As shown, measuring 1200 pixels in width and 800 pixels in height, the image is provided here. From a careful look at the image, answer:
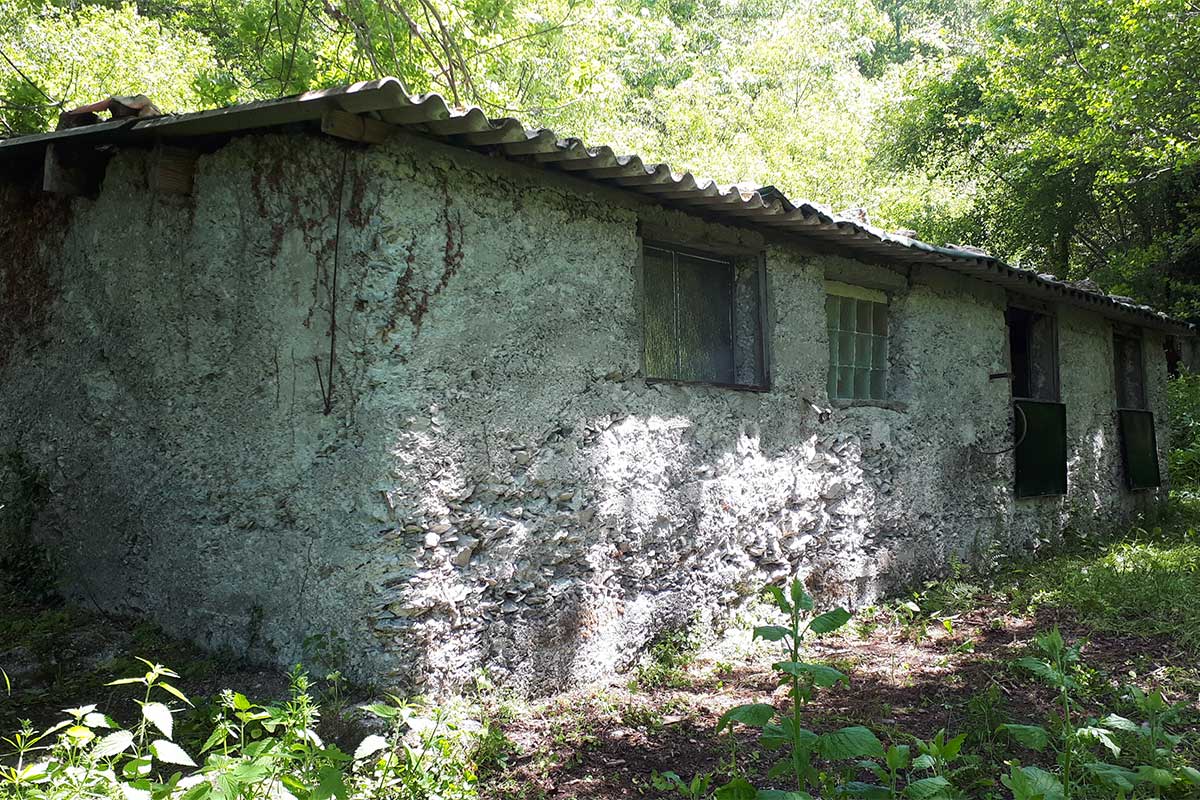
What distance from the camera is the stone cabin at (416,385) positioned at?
3.79 m

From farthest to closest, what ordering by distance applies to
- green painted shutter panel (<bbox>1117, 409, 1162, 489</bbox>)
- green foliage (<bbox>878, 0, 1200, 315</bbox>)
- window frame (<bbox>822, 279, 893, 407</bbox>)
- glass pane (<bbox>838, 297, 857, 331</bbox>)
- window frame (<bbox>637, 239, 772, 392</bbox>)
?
green foliage (<bbox>878, 0, 1200, 315</bbox>) < green painted shutter panel (<bbox>1117, 409, 1162, 489</bbox>) < glass pane (<bbox>838, 297, 857, 331</bbox>) < window frame (<bbox>822, 279, 893, 407</bbox>) < window frame (<bbox>637, 239, 772, 392</bbox>)

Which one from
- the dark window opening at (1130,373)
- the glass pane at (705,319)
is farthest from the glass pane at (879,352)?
the dark window opening at (1130,373)

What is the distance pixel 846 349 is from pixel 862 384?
0.32 metres

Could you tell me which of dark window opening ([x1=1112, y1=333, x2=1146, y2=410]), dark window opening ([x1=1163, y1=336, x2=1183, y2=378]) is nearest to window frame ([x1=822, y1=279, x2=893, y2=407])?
dark window opening ([x1=1112, y1=333, x2=1146, y2=410])

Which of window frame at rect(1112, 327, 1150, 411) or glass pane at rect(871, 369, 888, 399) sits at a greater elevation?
window frame at rect(1112, 327, 1150, 411)

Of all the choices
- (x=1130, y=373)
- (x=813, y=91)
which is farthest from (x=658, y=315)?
(x=813, y=91)

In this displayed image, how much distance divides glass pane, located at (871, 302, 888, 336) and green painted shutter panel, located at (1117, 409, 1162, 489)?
4300mm

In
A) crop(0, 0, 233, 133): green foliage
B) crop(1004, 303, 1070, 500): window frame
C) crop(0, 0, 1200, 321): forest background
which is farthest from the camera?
crop(0, 0, 1200, 321): forest background

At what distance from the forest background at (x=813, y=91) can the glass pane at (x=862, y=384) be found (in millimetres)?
3426

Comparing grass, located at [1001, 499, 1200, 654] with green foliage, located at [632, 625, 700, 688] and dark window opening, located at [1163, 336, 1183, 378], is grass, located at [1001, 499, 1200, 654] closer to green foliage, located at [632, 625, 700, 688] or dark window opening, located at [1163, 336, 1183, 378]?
green foliage, located at [632, 625, 700, 688]

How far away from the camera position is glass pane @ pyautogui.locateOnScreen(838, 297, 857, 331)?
6355 millimetres

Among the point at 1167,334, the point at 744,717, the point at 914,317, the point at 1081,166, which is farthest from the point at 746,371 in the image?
the point at 1081,166

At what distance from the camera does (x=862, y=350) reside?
257 inches

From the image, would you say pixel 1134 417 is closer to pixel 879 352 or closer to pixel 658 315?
pixel 879 352
